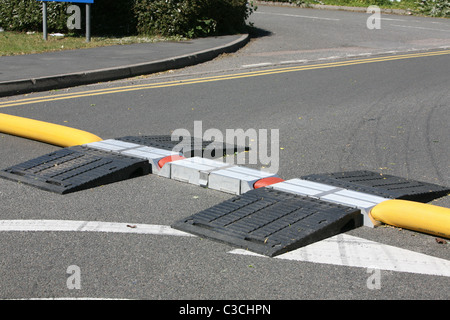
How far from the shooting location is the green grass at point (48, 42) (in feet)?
44.5

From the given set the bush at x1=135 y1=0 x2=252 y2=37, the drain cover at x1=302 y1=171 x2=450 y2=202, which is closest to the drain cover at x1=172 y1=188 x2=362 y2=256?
the drain cover at x1=302 y1=171 x2=450 y2=202

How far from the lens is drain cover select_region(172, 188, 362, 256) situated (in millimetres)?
4246

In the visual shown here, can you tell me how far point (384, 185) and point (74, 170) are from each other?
265cm

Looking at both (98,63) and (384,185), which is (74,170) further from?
(98,63)

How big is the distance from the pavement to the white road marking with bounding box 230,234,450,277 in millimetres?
6882

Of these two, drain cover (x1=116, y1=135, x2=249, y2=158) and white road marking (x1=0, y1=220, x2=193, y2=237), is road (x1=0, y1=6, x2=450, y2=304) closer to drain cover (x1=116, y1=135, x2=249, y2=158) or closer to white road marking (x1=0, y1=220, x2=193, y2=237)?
white road marking (x1=0, y1=220, x2=193, y2=237)

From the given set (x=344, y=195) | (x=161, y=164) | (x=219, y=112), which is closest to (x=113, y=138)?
(x=161, y=164)

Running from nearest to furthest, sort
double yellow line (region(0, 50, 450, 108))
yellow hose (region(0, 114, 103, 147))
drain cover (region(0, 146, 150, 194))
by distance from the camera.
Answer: drain cover (region(0, 146, 150, 194))
yellow hose (region(0, 114, 103, 147))
double yellow line (region(0, 50, 450, 108))

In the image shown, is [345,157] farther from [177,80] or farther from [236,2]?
[236,2]

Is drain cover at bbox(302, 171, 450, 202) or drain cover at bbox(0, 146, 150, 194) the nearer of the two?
drain cover at bbox(302, 171, 450, 202)

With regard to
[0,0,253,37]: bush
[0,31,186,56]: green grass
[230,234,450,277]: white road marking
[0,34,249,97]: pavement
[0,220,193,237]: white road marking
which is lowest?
[230,234,450,277]: white road marking

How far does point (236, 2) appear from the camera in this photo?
16672 millimetres

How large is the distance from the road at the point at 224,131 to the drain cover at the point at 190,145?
0.56 meters
